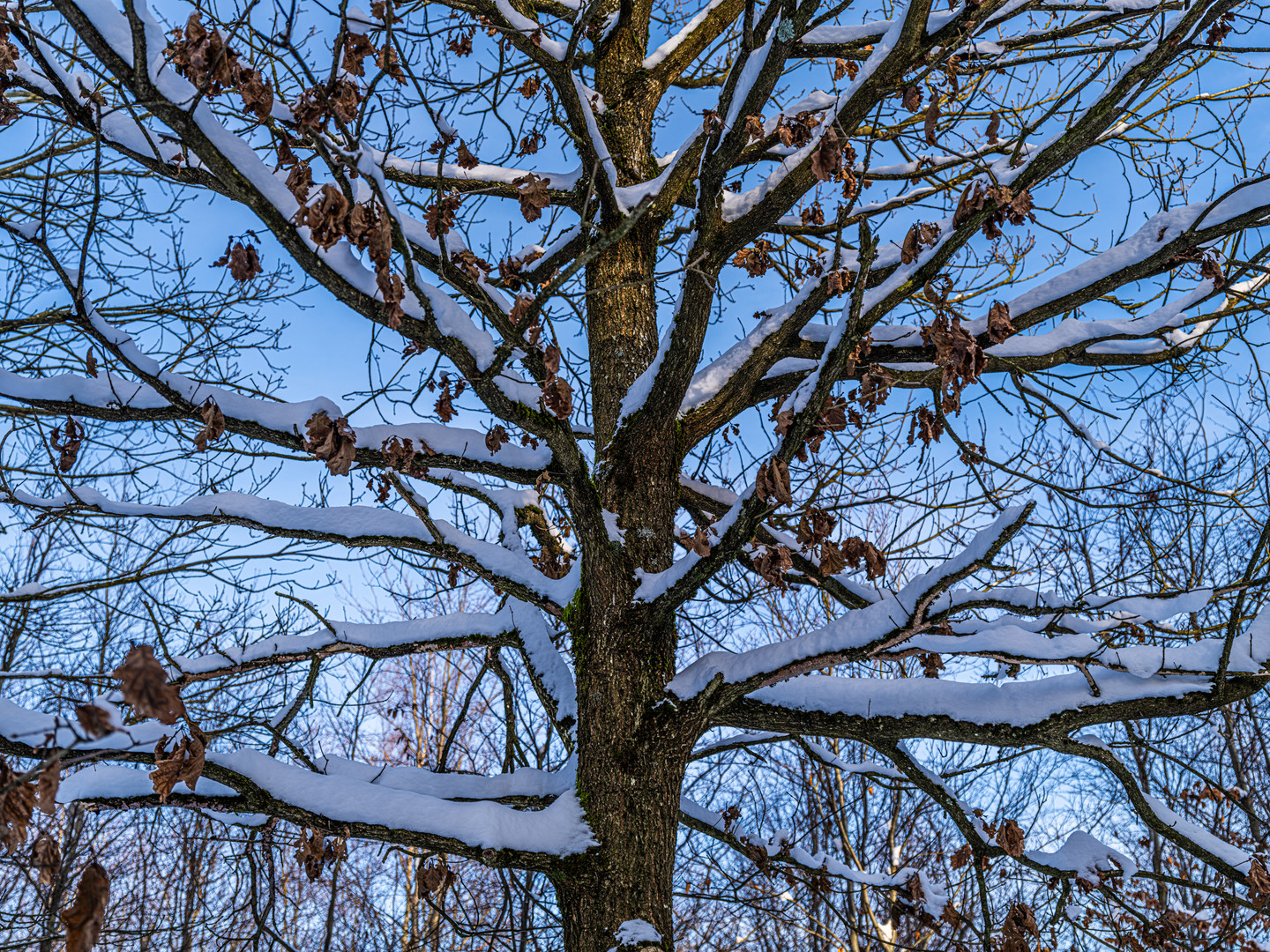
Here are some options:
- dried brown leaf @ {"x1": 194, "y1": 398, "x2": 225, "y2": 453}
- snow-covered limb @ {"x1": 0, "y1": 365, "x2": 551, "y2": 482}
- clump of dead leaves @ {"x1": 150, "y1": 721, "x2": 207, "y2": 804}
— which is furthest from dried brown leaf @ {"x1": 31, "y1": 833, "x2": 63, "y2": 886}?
snow-covered limb @ {"x1": 0, "y1": 365, "x2": 551, "y2": 482}

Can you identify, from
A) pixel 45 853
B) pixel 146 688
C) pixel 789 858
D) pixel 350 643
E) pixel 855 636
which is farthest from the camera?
pixel 789 858

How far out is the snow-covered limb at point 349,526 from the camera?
3.13m

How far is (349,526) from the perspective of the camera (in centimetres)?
330

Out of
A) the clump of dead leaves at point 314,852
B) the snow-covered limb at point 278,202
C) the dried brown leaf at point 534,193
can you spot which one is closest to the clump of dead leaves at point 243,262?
the snow-covered limb at point 278,202

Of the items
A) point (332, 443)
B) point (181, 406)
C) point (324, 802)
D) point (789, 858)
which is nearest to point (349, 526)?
point (181, 406)

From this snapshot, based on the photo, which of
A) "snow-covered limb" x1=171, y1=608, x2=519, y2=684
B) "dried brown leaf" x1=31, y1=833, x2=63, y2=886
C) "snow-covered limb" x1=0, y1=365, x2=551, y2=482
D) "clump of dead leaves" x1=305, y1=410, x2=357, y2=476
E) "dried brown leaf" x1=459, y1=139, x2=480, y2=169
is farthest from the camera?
"dried brown leaf" x1=459, y1=139, x2=480, y2=169

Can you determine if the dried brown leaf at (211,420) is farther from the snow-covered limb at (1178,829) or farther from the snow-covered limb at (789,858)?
the snow-covered limb at (1178,829)

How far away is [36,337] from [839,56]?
5.01m

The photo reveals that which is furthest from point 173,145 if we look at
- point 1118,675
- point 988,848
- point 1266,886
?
Answer: point 1266,886

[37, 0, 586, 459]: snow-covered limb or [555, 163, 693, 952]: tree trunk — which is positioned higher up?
[37, 0, 586, 459]: snow-covered limb

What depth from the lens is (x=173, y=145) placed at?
10.4 feet

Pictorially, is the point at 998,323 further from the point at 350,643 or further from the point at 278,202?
the point at 350,643

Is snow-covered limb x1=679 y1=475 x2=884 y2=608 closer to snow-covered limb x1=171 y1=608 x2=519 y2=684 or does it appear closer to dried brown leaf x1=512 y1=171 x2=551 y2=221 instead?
snow-covered limb x1=171 y1=608 x2=519 y2=684

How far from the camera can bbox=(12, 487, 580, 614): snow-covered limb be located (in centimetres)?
313
